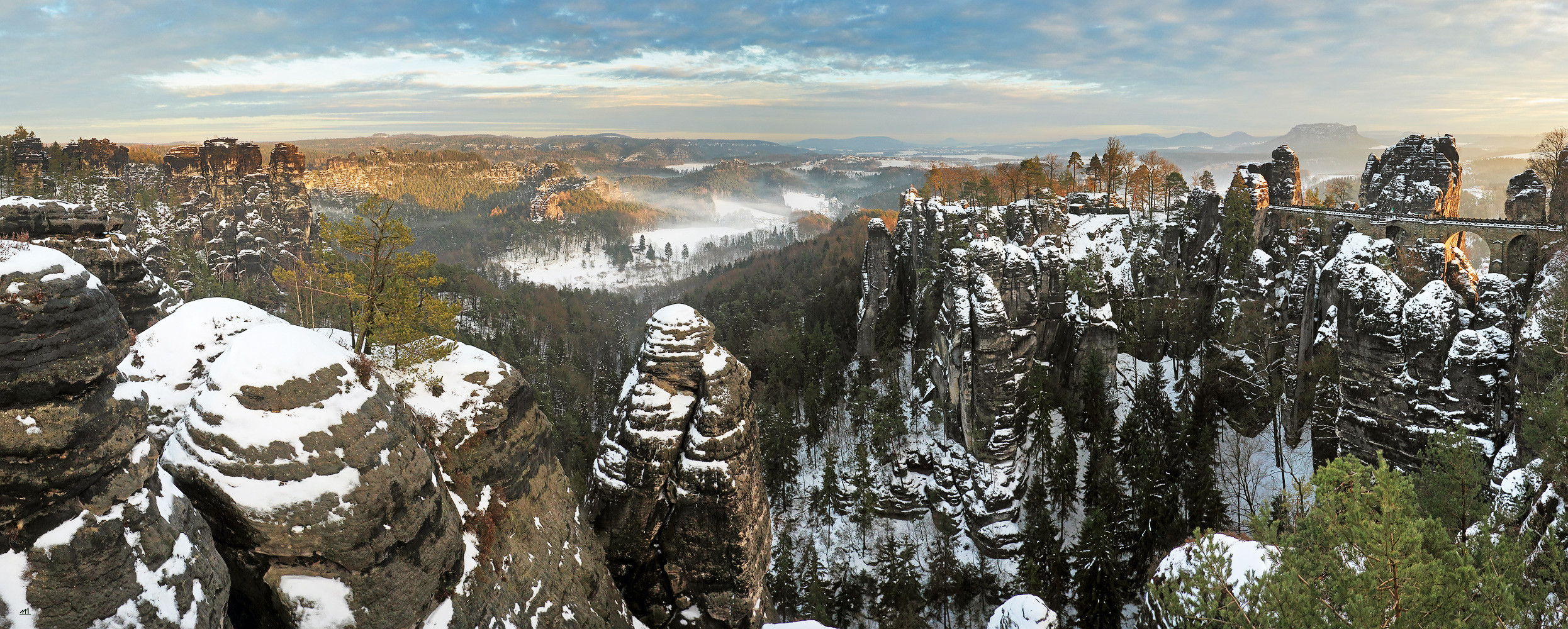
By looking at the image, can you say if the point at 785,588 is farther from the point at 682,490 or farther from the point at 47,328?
the point at 47,328

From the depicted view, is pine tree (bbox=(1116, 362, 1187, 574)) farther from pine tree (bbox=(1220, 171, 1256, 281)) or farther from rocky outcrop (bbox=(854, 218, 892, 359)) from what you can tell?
rocky outcrop (bbox=(854, 218, 892, 359))

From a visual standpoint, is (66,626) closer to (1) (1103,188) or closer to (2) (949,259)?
(2) (949,259)

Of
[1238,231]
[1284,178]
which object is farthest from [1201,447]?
[1284,178]

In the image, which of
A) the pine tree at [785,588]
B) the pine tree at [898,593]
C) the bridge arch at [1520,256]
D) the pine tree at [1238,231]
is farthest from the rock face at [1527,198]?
the pine tree at [785,588]

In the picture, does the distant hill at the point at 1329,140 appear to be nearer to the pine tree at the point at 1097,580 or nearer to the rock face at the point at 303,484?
the pine tree at the point at 1097,580

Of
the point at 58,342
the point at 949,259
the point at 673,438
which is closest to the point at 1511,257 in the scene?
the point at 949,259

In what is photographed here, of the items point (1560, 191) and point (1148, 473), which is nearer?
point (1560, 191)
